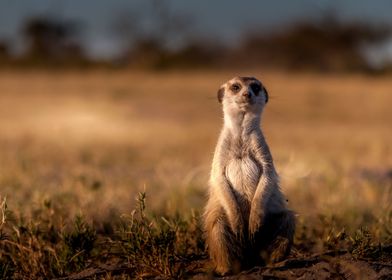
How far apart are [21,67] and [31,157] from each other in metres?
15.8

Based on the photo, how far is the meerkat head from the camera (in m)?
3.56

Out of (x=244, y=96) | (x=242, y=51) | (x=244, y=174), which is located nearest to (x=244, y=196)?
(x=244, y=174)

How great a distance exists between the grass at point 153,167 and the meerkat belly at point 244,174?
1.28 ft

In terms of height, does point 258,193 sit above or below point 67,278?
above

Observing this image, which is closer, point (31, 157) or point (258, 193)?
point (258, 193)

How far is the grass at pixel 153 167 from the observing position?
370cm

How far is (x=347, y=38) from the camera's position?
31.7m

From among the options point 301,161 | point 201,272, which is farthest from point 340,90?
point 201,272

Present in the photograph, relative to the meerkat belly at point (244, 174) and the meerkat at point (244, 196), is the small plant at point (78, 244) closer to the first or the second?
the meerkat at point (244, 196)

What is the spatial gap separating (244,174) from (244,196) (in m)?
0.12

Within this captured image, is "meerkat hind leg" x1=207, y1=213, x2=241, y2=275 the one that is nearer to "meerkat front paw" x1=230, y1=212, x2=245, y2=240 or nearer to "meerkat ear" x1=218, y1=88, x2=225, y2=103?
→ "meerkat front paw" x1=230, y1=212, x2=245, y2=240

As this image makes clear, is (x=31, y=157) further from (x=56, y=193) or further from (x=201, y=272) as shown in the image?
(x=201, y=272)

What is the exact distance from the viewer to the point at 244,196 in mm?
3537

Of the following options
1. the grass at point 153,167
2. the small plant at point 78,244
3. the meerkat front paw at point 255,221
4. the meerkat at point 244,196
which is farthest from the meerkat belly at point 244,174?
the small plant at point 78,244
